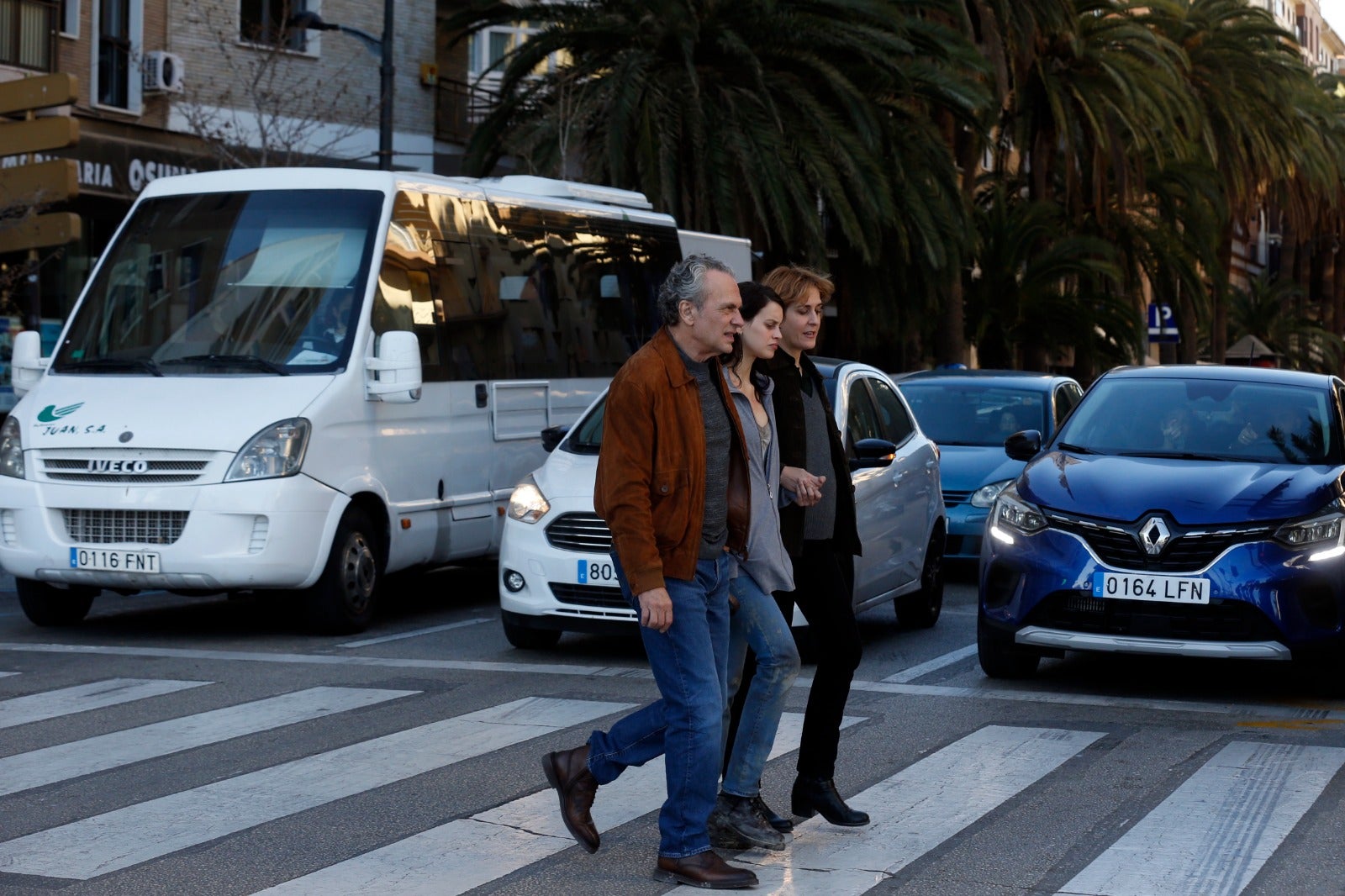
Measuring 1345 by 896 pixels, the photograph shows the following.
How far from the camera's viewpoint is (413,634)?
440 inches

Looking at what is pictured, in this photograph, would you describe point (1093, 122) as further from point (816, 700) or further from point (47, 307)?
point (816, 700)

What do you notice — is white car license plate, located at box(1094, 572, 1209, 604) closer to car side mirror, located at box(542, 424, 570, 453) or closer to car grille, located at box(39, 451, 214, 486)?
car side mirror, located at box(542, 424, 570, 453)

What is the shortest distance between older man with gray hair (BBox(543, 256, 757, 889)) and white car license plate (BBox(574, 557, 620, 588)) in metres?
4.15

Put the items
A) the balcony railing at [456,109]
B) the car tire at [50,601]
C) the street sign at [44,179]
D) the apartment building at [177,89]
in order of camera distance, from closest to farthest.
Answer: the car tire at [50,601] → the street sign at [44,179] → the apartment building at [177,89] → the balcony railing at [456,109]

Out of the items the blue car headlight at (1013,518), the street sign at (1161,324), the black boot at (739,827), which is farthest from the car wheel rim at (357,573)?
the street sign at (1161,324)

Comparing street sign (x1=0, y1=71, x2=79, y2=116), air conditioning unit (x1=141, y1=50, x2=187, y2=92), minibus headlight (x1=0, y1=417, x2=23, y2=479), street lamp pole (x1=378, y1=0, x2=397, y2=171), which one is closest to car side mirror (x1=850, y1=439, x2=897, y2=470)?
minibus headlight (x1=0, y1=417, x2=23, y2=479)

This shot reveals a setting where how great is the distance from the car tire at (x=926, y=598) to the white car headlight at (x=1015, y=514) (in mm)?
2104

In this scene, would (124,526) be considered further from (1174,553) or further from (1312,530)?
(1312,530)

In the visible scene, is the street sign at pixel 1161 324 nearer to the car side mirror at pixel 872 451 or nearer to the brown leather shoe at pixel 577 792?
the car side mirror at pixel 872 451

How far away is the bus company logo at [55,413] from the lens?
10.7m

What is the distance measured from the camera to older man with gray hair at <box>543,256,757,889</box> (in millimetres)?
5113

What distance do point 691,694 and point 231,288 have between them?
6.84m

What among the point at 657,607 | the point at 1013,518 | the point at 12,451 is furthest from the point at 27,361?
the point at 657,607

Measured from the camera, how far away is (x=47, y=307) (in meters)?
24.7
